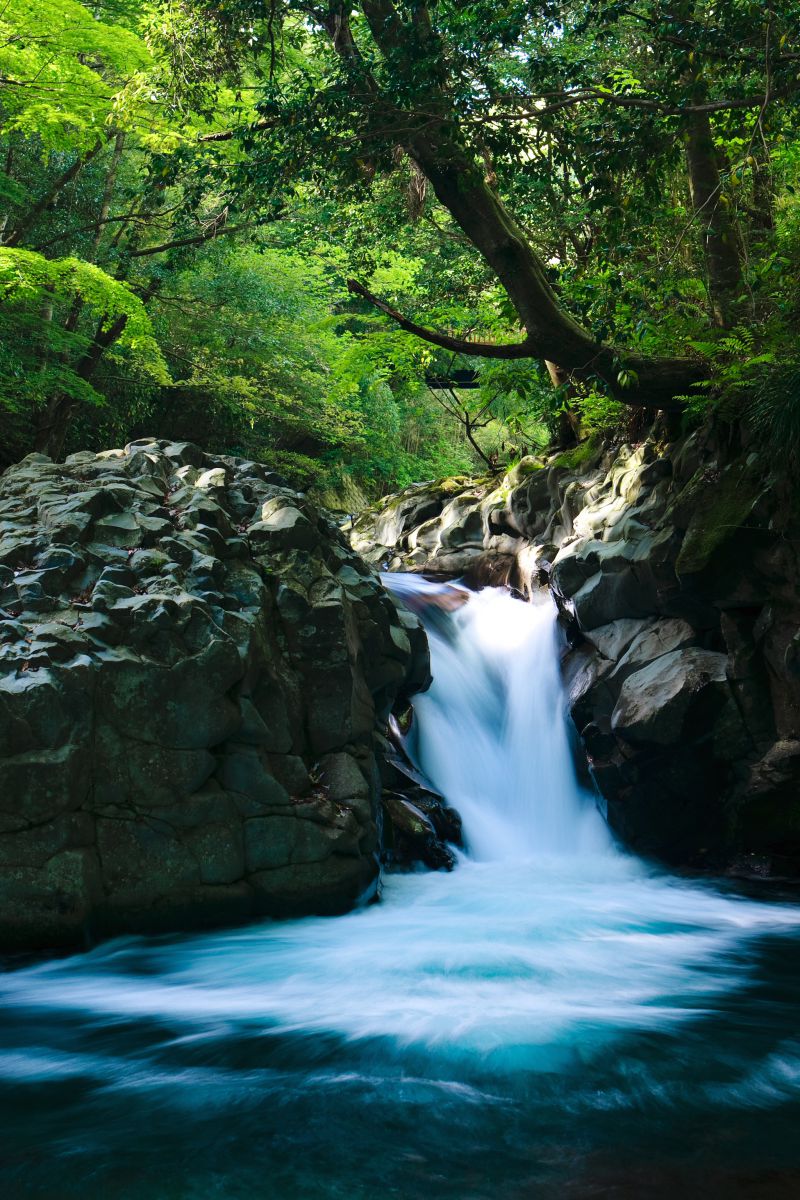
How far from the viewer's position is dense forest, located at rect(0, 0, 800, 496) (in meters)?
7.06

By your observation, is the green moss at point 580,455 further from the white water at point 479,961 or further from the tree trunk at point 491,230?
the white water at point 479,961

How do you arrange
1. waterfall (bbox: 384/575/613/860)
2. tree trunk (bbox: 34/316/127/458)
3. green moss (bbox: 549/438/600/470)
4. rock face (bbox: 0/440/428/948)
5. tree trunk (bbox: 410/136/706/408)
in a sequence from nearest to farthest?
rock face (bbox: 0/440/428/948) → tree trunk (bbox: 410/136/706/408) → waterfall (bbox: 384/575/613/860) → green moss (bbox: 549/438/600/470) → tree trunk (bbox: 34/316/127/458)

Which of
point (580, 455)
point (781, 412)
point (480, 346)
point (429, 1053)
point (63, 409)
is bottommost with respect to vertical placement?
point (429, 1053)

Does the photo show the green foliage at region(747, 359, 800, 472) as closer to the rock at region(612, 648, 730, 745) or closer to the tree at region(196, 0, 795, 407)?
the tree at region(196, 0, 795, 407)

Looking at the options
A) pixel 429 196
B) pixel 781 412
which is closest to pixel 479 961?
pixel 781 412

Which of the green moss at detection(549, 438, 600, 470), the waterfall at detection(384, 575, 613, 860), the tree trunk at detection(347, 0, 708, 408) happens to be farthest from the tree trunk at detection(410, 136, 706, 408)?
the green moss at detection(549, 438, 600, 470)

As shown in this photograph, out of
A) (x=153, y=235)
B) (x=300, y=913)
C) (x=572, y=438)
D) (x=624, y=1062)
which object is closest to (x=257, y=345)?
(x=153, y=235)

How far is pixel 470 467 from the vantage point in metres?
30.4

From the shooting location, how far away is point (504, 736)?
423 inches

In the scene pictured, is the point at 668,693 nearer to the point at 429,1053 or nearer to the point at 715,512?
the point at 715,512

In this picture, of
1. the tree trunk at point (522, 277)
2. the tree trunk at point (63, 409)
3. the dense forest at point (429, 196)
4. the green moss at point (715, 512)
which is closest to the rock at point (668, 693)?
the green moss at point (715, 512)

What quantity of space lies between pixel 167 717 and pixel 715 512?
18.3 ft

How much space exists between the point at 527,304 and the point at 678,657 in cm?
Answer: 384

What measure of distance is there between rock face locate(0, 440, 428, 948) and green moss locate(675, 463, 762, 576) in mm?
3406
